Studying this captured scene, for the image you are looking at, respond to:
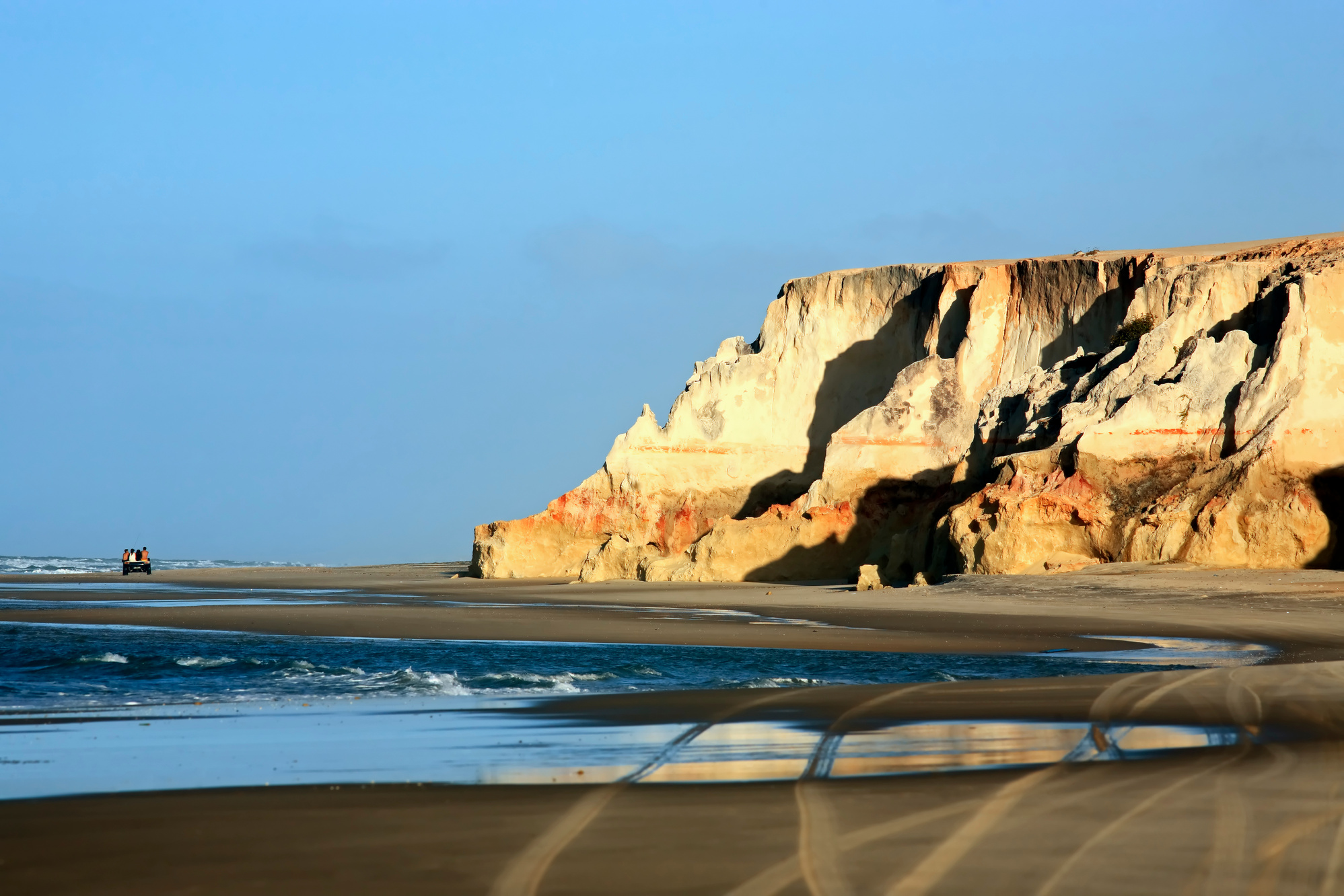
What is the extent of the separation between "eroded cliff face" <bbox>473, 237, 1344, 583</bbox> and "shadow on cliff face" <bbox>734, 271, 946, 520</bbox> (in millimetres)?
69

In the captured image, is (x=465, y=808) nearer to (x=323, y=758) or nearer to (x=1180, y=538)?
(x=323, y=758)

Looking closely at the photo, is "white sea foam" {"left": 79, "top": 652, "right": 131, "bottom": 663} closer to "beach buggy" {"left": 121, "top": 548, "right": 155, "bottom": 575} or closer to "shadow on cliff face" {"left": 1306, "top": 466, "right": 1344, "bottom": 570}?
"shadow on cliff face" {"left": 1306, "top": 466, "right": 1344, "bottom": 570}

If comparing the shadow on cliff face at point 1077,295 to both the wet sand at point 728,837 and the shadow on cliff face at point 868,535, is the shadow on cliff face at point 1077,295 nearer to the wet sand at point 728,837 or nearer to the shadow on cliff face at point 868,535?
the shadow on cliff face at point 868,535

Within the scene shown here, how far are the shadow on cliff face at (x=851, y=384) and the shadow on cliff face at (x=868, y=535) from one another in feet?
21.3

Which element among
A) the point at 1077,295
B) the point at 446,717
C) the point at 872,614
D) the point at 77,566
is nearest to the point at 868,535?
the point at 1077,295

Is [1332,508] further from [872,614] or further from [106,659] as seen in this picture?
[106,659]

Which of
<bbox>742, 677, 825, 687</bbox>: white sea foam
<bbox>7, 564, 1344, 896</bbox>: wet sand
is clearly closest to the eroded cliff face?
<bbox>742, 677, 825, 687</bbox>: white sea foam

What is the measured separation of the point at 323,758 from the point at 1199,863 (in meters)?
4.63

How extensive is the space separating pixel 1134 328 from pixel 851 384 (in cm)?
1213

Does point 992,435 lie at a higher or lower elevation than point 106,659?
higher

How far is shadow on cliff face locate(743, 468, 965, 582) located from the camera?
32688mm

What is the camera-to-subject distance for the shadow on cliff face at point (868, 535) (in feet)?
107

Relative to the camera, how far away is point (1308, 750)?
6922 millimetres

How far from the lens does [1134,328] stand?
3198cm
